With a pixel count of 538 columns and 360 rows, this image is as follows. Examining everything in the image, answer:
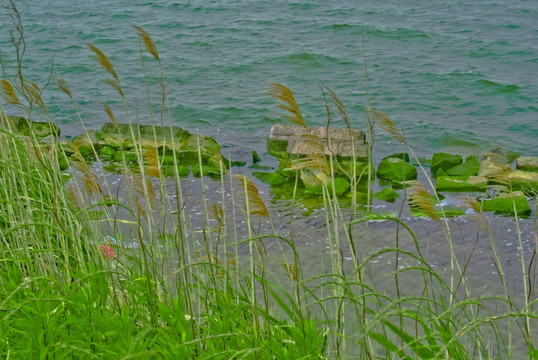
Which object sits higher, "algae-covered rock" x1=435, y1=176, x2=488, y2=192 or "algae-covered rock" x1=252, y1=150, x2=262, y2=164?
"algae-covered rock" x1=252, y1=150, x2=262, y2=164

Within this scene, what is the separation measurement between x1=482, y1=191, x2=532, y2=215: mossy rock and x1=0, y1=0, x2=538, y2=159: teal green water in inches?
71.8

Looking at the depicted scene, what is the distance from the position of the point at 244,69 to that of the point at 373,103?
224cm

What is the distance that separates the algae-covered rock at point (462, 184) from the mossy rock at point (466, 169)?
251 millimetres

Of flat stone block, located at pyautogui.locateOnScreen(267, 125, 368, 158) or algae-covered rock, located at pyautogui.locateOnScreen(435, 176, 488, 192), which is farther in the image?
flat stone block, located at pyautogui.locateOnScreen(267, 125, 368, 158)

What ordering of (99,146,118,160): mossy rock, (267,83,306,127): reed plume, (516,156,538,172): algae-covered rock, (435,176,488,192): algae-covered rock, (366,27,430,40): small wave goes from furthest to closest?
(366,27,430,40): small wave → (99,146,118,160): mossy rock → (516,156,538,172): algae-covered rock → (435,176,488,192): algae-covered rock → (267,83,306,127): reed plume

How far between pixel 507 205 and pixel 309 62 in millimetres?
5137

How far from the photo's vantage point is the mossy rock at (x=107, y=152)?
658 cm

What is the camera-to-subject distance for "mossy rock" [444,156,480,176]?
5.94m

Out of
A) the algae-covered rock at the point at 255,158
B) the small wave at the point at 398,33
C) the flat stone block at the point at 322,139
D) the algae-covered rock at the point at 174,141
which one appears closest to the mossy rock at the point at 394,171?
the flat stone block at the point at 322,139

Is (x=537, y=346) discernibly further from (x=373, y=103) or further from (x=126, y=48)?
(x=126, y=48)

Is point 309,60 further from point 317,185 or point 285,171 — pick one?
point 317,185

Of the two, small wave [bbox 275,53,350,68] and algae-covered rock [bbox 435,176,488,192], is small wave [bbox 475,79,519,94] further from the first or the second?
algae-covered rock [bbox 435,176,488,192]

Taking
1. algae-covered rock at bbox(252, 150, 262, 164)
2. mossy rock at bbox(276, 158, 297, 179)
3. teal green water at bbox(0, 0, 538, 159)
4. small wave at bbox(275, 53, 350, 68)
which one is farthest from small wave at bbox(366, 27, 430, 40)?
mossy rock at bbox(276, 158, 297, 179)

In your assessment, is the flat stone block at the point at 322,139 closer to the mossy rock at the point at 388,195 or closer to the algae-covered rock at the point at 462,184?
the mossy rock at the point at 388,195
